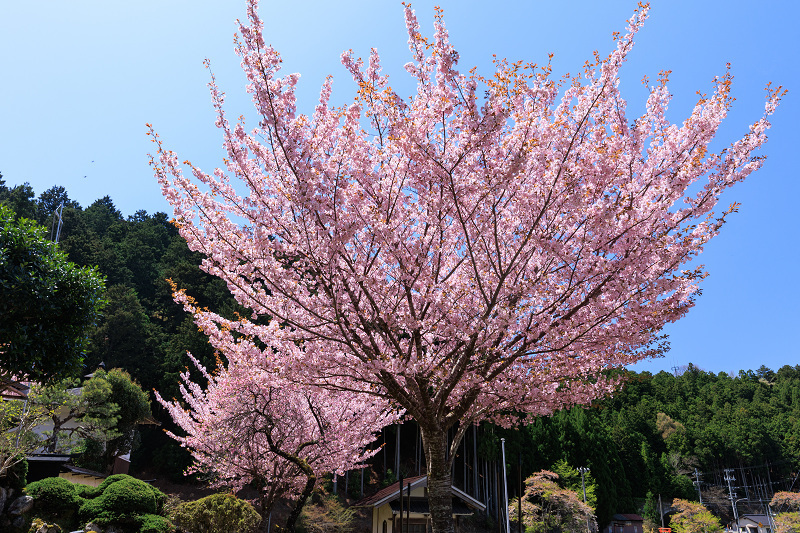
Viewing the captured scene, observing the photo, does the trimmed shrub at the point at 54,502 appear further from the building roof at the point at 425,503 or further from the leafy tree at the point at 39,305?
the building roof at the point at 425,503

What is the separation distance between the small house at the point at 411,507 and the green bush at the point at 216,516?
9.81 metres

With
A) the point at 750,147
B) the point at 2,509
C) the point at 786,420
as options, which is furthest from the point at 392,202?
the point at 786,420

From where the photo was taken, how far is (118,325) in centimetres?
3603

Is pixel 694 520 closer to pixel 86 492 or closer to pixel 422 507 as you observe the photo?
pixel 422 507

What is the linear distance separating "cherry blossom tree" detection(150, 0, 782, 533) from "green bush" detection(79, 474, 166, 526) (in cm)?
1139

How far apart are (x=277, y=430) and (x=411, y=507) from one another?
30.9 feet

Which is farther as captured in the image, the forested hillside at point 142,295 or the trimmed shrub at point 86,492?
the forested hillside at point 142,295

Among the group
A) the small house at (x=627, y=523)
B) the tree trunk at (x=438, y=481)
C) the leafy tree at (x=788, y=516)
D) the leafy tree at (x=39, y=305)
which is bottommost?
the small house at (x=627, y=523)

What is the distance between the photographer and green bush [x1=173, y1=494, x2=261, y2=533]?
10.2 m

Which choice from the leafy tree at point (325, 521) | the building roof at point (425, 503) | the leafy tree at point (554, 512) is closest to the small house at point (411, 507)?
the building roof at point (425, 503)

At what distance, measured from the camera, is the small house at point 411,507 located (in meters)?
19.4

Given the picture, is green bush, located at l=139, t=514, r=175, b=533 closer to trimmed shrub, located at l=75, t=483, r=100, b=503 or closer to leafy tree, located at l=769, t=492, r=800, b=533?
trimmed shrub, located at l=75, t=483, r=100, b=503

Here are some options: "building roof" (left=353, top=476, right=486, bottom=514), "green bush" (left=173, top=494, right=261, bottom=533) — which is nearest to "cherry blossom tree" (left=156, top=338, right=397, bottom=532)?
"green bush" (left=173, top=494, right=261, bottom=533)

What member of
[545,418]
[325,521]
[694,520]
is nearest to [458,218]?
[325,521]
